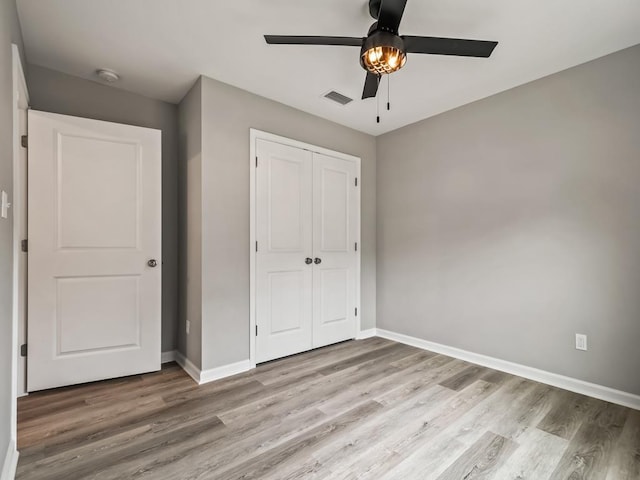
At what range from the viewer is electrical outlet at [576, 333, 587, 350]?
2.44m

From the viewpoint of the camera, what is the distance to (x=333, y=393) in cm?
241

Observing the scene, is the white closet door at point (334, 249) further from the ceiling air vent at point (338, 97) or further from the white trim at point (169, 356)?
the white trim at point (169, 356)

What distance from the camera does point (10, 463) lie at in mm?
1526

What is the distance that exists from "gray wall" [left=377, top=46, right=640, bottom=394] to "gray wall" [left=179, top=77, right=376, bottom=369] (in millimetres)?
1811

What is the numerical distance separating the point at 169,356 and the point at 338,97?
9.67ft

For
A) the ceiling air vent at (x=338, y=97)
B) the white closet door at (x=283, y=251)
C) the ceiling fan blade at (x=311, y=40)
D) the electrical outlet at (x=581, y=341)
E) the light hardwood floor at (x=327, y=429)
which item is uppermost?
the ceiling air vent at (x=338, y=97)

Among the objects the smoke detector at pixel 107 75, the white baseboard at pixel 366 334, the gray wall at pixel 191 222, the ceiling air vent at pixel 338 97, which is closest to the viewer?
the smoke detector at pixel 107 75

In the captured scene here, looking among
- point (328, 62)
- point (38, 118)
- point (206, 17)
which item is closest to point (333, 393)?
point (328, 62)

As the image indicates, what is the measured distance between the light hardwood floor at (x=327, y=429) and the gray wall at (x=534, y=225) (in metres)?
0.45

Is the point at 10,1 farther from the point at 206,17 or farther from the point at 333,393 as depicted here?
the point at 333,393

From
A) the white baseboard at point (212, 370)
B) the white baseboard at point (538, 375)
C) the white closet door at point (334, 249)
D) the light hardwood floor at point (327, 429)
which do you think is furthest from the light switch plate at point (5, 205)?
the white baseboard at point (538, 375)

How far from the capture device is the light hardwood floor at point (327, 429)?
1.61m

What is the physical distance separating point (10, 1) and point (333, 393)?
3026mm

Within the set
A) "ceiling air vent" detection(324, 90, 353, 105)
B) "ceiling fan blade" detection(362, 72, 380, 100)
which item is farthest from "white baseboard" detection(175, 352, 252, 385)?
"ceiling air vent" detection(324, 90, 353, 105)
